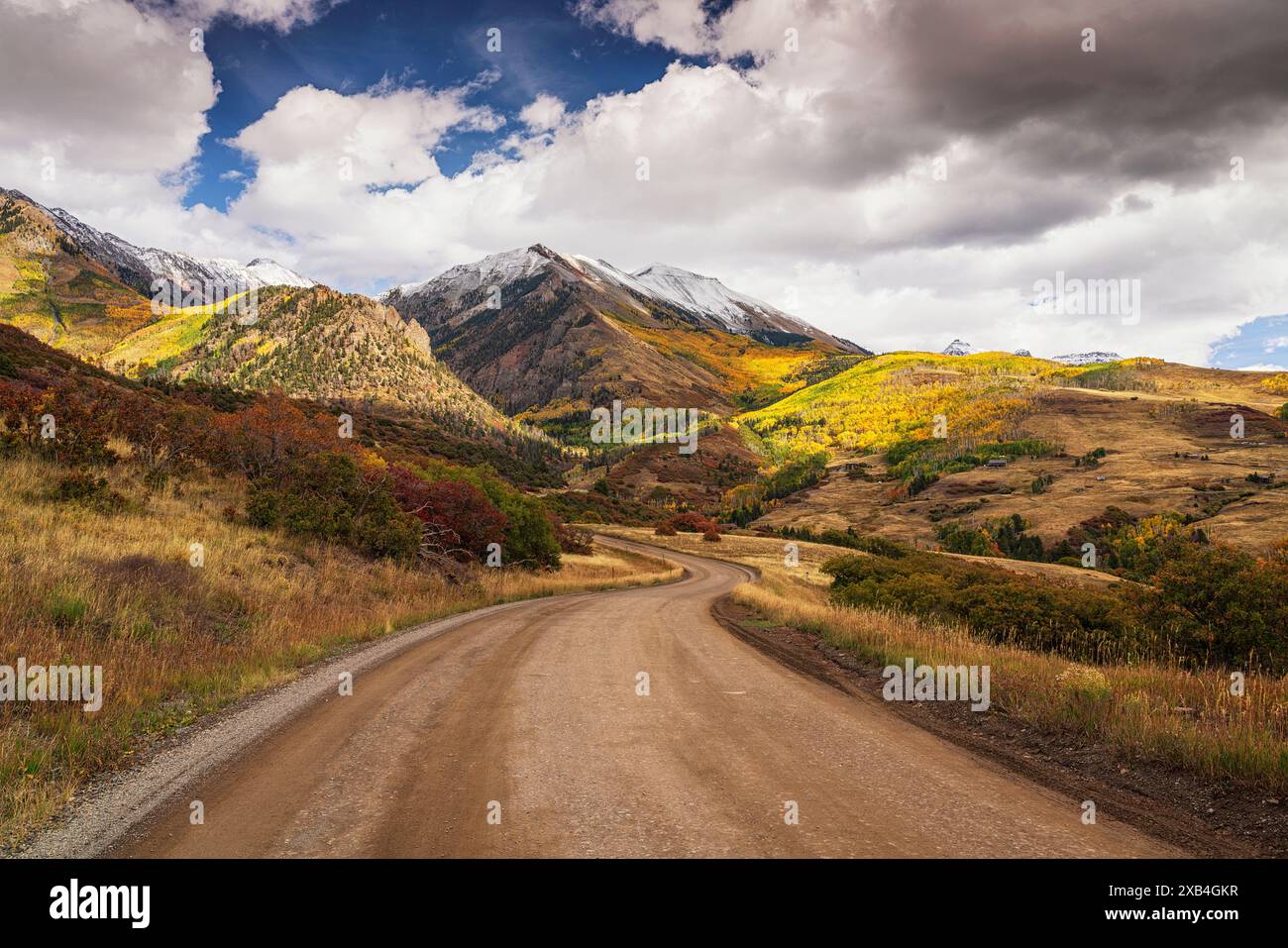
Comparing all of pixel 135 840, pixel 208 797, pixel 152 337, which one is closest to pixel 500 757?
pixel 208 797

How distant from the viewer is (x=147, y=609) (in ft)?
34.2

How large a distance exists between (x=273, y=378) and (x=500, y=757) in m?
152

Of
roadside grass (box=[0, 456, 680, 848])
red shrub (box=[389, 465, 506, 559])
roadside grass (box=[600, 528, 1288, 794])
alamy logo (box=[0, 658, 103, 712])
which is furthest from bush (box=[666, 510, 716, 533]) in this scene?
alamy logo (box=[0, 658, 103, 712])

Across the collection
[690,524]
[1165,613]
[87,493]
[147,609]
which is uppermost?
[87,493]

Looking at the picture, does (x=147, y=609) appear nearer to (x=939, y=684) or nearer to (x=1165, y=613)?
(x=939, y=684)

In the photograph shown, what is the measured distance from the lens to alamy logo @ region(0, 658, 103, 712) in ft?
22.7

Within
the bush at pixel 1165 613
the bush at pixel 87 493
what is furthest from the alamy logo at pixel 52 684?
the bush at pixel 1165 613

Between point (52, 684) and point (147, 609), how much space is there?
3544mm

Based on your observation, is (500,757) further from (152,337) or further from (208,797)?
(152,337)

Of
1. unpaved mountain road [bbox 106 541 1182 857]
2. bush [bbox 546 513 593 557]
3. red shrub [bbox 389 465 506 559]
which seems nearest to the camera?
unpaved mountain road [bbox 106 541 1182 857]

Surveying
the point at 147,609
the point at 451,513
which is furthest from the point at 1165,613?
the point at 451,513

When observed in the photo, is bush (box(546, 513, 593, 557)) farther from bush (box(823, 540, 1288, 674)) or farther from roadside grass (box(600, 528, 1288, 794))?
roadside grass (box(600, 528, 1288, 794))
